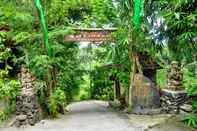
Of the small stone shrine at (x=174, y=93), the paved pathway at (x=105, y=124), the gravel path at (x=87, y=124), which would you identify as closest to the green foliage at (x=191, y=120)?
the paved pathway at (x=105, y=124)

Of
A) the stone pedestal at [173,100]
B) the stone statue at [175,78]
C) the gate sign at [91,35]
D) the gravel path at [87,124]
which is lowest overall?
the gravel path at [87,124]

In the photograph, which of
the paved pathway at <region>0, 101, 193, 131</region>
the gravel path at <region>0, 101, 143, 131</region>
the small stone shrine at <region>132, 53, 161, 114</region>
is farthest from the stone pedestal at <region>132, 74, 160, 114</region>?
the gravel path at <region>0, 101, 143, 131</region>

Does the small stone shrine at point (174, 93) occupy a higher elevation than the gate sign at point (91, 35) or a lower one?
lower

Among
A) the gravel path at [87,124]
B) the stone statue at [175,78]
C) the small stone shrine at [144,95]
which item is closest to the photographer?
the gravel path at [87,124]

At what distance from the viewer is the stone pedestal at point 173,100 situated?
9.57 m

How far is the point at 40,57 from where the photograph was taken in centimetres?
912

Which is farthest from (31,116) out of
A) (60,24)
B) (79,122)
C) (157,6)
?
(157,6)

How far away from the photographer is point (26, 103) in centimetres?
864

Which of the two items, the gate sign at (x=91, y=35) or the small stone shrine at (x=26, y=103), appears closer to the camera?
the small stone shrine at (x=26, y=103)

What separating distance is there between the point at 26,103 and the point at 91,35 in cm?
290

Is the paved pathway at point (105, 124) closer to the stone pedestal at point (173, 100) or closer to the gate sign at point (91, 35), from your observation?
the stone pedestal at point (173, 100)

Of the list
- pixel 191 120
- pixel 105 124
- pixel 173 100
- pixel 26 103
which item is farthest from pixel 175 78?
pixel 26 103

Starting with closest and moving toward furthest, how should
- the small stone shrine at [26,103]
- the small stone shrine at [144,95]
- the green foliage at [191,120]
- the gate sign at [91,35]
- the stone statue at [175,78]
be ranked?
the green foliage at [191,120] → the small stone shrine at [26,103] → the stone statue at [175,78] → the small stone shrine at [144,95] → the gate sign at [91,35]

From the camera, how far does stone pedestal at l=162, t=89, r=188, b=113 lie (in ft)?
31.4
